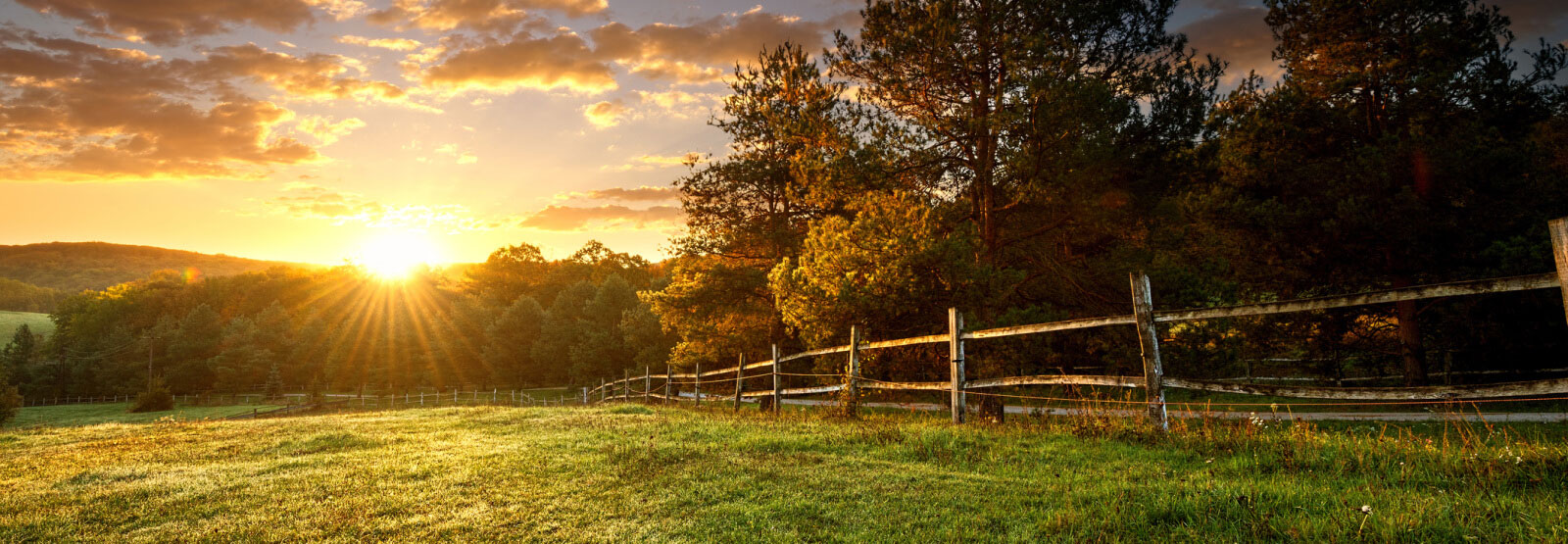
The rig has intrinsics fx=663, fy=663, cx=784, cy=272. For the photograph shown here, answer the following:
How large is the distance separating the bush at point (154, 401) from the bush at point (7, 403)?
→ 43.2 ft

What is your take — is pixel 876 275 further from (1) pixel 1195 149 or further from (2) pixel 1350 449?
(1) pixel 1195 149

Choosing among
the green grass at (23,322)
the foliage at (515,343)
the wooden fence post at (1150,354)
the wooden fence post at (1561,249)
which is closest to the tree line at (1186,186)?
the wooden fence post at (1150,354)

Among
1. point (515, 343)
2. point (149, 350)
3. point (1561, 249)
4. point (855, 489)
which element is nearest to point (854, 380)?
point (855, 489)

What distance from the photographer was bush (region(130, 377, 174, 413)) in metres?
53.6

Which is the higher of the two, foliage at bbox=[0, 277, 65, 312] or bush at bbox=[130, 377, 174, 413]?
foliage at bbox=[0, 277, 65, 312]

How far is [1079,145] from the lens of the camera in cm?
1538

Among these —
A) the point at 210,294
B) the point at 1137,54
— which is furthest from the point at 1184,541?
the point at 210,294

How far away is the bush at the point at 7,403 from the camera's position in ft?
123

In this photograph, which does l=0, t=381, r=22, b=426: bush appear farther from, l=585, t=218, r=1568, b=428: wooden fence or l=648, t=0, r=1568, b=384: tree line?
l=585, t=218, r=1568, b=428: wooden fence

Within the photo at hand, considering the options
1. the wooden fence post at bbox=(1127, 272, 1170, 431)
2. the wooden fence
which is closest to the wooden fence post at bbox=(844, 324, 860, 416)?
the wooden fence

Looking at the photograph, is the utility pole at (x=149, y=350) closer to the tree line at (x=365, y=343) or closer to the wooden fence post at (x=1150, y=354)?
the tree line at (x=365, y=343)

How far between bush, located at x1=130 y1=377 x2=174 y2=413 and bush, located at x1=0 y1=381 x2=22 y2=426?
518 inches

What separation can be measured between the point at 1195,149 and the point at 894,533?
19.6m

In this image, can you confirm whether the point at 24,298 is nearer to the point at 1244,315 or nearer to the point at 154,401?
the point at 154,401
